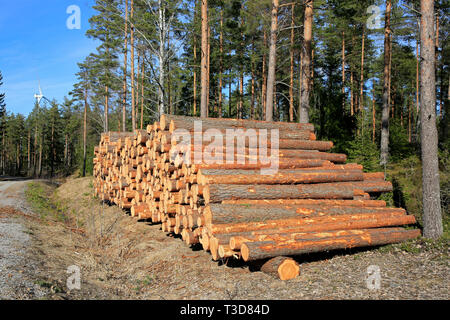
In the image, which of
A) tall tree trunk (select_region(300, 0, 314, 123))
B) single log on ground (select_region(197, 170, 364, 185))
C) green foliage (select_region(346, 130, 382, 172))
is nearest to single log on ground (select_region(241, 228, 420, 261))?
single log on ground (select_region(197, 170, 364, 185))

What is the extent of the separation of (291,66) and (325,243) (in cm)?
1960

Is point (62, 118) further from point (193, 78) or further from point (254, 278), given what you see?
point (254, 278)

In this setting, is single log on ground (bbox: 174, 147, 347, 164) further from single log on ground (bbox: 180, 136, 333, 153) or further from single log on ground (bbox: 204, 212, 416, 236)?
single log on ground (bbox: 204, 212, 416, 236)

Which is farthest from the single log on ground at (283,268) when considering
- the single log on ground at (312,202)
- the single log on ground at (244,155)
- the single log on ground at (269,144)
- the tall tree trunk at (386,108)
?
the tall tree trunk at (386,108)

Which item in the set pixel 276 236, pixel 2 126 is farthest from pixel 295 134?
pixel 2 126

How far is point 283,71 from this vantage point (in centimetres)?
2816

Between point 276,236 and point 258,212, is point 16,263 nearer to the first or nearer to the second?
point 258,212

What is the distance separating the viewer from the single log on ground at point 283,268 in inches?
203

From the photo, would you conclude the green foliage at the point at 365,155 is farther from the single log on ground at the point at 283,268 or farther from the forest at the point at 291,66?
the single log on ground at the point at 283,268

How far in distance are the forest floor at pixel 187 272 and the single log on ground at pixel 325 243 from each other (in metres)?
0.22

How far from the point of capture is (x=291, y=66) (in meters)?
23.3

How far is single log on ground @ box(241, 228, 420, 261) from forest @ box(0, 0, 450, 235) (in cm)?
276

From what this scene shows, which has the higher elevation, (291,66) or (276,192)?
(291,66)

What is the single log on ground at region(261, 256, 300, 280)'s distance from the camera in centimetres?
514
